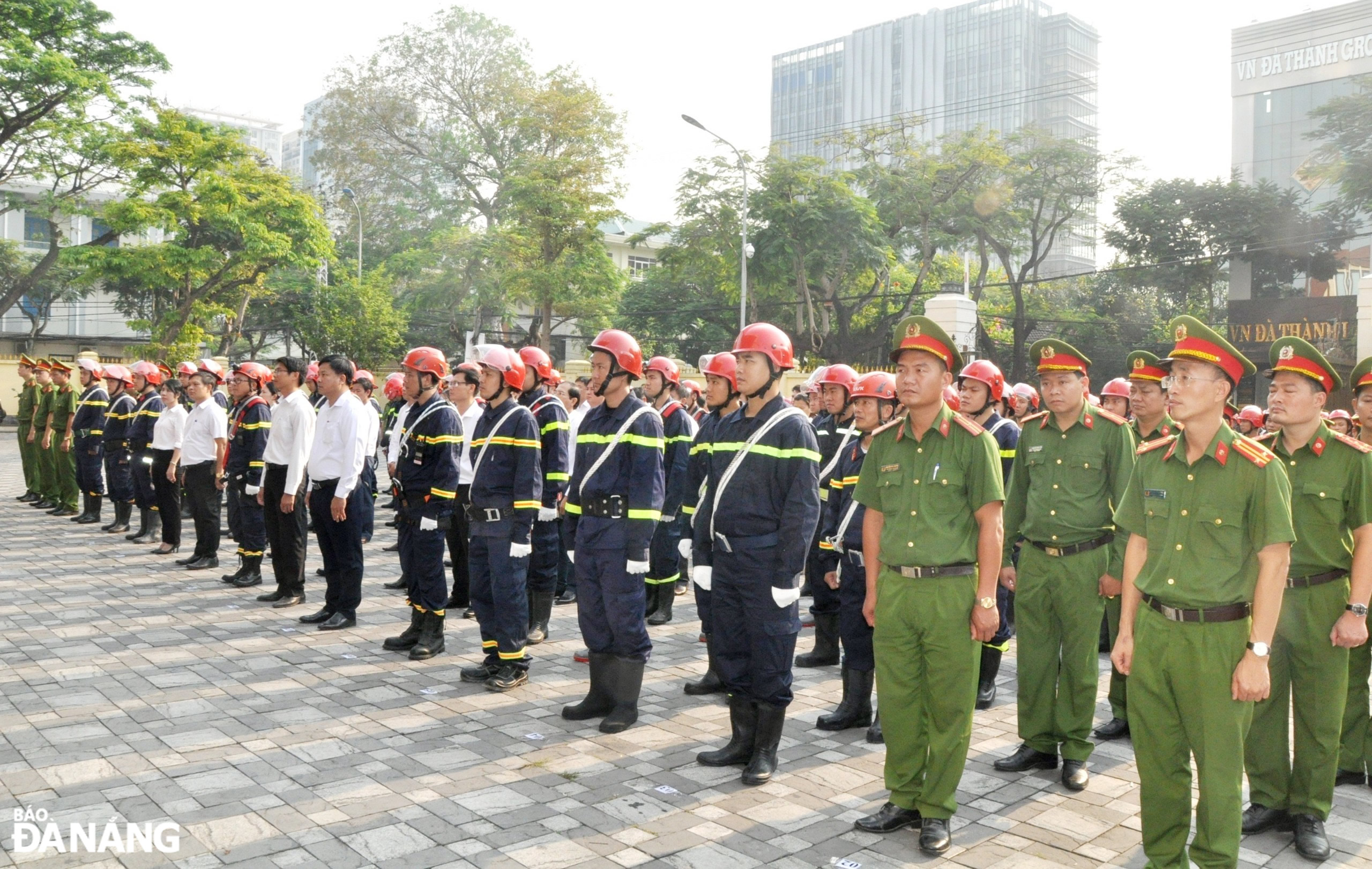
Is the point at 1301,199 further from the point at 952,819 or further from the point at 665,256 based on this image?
the point at 952,819

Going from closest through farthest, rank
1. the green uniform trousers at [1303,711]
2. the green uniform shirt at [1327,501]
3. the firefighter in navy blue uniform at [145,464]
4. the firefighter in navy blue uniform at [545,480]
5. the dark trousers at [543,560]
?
the green uniform trousers at [1303,711]
the green uniform shirt at [1327,501]
the firefighter in navy blue uniform at [545,480]
the dark trousers at [543,560]
the firefighter in navy blue uniform at [145,464]

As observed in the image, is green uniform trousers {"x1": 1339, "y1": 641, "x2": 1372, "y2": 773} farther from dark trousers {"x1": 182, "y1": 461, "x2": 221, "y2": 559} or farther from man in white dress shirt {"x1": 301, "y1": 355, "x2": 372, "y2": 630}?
dark trousers {"x1": 182, "y1": 461, "x2": 221, "y2": 559}

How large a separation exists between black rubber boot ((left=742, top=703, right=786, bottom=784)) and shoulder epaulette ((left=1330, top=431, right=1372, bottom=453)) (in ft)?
9.58

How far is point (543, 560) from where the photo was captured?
27.8 ft

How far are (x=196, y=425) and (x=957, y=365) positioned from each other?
29.4ft

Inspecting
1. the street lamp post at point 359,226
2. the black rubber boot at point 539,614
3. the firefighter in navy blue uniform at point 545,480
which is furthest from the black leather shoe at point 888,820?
the street lamp post at point 359,226

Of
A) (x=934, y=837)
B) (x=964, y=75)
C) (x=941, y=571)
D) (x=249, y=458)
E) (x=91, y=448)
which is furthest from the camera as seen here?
(x=964, y=75)

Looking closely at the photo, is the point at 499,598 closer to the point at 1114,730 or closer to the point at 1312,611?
the point at 1114,730

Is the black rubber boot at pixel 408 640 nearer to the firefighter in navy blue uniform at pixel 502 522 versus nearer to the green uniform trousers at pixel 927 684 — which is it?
the firefighter in navy blue uniform at pixel 502 522

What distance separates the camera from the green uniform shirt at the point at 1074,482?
559 cm

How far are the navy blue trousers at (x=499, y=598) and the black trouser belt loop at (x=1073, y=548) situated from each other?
10.6ft

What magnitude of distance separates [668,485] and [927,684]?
5.00 metres

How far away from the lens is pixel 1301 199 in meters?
40.1

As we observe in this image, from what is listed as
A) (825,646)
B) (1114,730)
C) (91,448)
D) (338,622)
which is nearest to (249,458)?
(338,622)
